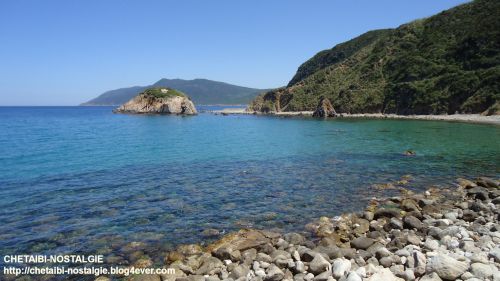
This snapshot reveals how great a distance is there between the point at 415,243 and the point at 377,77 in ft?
422

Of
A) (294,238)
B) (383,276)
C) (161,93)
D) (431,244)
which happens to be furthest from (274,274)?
(161,93)

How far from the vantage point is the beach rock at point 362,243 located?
41.4 ft

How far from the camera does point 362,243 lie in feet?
41.8

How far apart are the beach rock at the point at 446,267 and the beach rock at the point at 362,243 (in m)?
2.82

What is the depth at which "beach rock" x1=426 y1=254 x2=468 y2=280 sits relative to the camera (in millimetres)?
9453

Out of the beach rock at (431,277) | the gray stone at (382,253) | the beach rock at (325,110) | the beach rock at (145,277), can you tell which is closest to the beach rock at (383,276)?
the beach rock at (431,277)

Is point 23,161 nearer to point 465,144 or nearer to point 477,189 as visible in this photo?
point 477,189

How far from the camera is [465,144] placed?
43.5m

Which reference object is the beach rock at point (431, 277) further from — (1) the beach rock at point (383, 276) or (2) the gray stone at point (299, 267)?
(2) the gray stone at point (299, 267)

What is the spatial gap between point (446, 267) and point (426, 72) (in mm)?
119063

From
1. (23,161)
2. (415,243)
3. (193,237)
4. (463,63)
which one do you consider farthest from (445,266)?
(463,63)

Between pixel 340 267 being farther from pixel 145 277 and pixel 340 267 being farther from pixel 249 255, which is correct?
pixel 145 277

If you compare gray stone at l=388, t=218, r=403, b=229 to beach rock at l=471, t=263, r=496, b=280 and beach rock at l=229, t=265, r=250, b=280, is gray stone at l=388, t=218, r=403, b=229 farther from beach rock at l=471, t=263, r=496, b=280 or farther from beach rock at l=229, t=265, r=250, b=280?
beach rock at l=229, t=265, r=250, b=280

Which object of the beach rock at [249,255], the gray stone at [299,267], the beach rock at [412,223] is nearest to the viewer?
the gray stone at [299,267]
